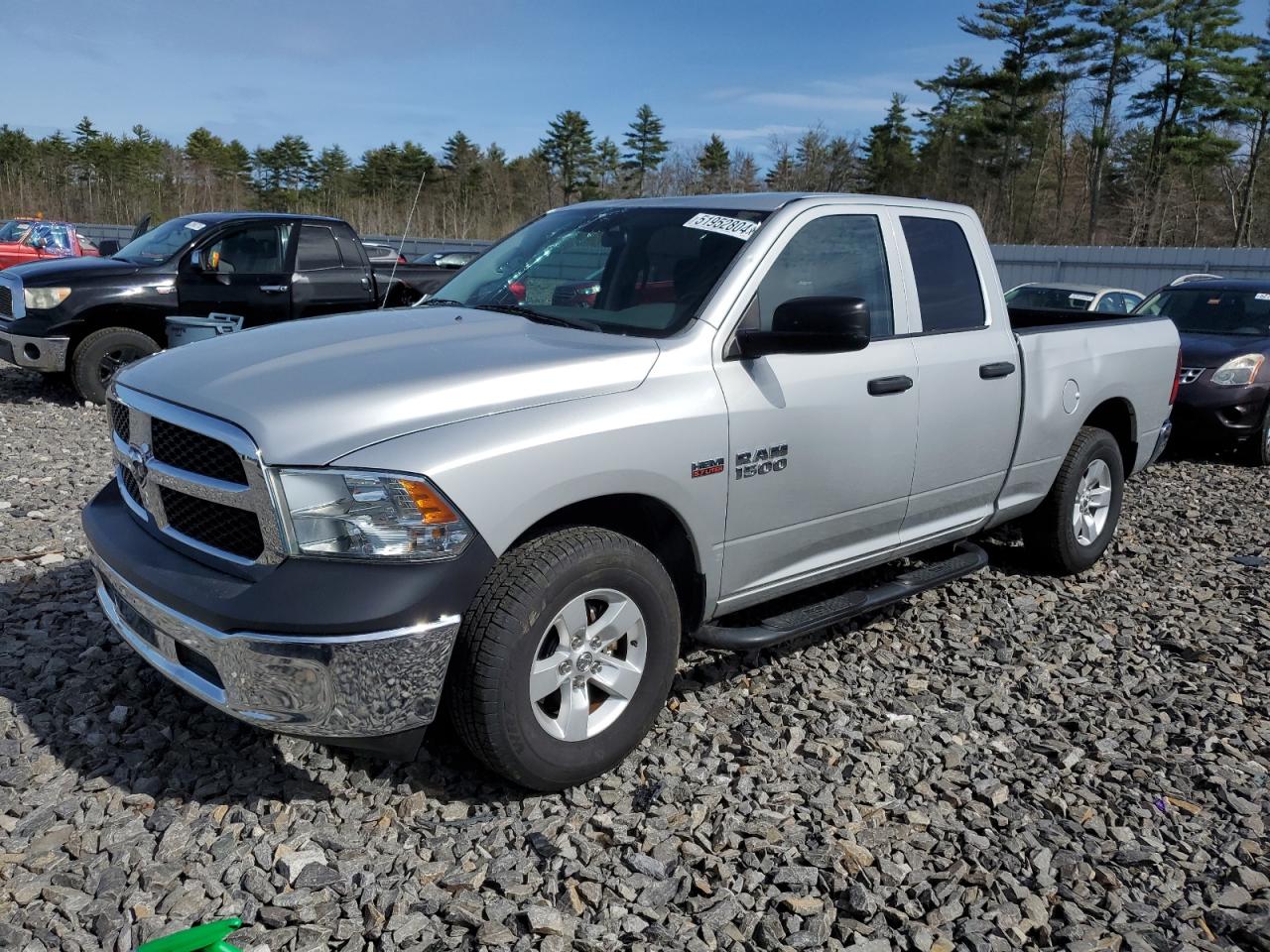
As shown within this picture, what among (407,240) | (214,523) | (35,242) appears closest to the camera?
(214,523)

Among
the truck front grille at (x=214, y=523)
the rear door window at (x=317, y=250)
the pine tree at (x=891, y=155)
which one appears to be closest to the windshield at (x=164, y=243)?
the rear door window at (x=317, y=250)

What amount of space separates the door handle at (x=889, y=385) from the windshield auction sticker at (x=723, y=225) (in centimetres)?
75

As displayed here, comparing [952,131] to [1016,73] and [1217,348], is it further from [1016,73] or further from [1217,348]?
[1217,348]

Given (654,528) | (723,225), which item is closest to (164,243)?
(723,225)

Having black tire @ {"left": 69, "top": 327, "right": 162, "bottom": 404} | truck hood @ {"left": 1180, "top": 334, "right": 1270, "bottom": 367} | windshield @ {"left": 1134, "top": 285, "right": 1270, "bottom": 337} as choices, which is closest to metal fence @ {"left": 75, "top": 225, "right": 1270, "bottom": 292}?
windshield @ {"left": 1134, "top": 285, "right": 1270, "bottom": 337}

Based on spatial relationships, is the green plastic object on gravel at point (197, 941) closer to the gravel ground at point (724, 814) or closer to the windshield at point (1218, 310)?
the gravel ground at point (724, 814)

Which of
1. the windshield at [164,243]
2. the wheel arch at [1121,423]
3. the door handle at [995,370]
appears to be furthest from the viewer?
the windshield at [164,243]

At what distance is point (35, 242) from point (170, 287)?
1295cm

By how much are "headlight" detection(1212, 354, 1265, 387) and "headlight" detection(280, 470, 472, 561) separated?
8.54 meters

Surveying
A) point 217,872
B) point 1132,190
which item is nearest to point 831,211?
point 217,872

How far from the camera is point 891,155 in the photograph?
2498 inches

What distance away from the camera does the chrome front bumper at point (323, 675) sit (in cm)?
267

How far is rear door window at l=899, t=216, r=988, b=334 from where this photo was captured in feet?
14.4

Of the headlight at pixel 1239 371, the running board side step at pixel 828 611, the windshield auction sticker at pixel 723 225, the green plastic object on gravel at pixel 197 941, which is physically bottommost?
the green plastic object on gravel at pixel 197 941
